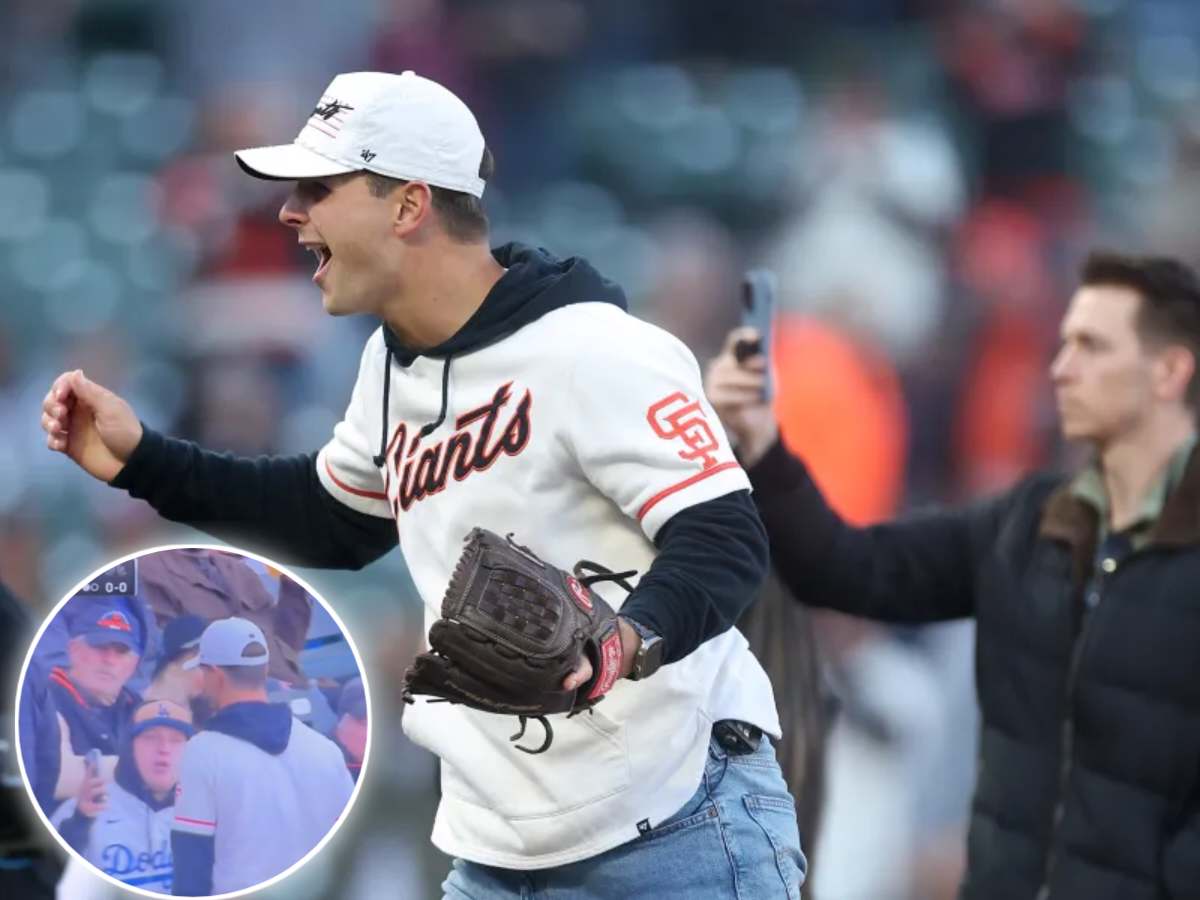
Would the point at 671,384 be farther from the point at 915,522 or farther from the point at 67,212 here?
the point at 67,212

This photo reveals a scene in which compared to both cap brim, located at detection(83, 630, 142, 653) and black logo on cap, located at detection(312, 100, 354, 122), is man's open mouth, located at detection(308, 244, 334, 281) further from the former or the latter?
cap brim, located at detection(83, 630, 142, 653)

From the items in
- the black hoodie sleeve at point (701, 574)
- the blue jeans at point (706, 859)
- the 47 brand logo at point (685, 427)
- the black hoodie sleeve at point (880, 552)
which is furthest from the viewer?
the black hoodie sleeve at point (880, 552)

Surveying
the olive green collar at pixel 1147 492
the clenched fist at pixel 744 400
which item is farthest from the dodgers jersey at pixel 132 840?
the olive green collar at pixel 1147 492

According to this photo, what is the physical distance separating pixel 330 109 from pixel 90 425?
0.58 m

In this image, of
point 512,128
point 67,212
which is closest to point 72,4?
point 67,212

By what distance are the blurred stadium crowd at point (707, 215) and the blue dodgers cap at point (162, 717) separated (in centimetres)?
281

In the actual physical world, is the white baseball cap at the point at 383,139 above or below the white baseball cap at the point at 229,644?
above

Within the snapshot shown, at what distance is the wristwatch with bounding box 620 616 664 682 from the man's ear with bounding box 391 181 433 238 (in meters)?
0.65

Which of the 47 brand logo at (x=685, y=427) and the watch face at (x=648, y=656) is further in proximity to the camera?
the 47 brand logo at (x=685, y=427)

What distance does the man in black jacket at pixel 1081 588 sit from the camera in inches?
143

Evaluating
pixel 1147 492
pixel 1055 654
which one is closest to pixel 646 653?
pixel 1055 654

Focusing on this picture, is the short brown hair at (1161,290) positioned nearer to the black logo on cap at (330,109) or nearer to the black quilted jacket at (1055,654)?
the black quilted jacket at (1055,654)

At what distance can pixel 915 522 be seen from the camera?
13.6 ft

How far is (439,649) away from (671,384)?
18.6 inches
